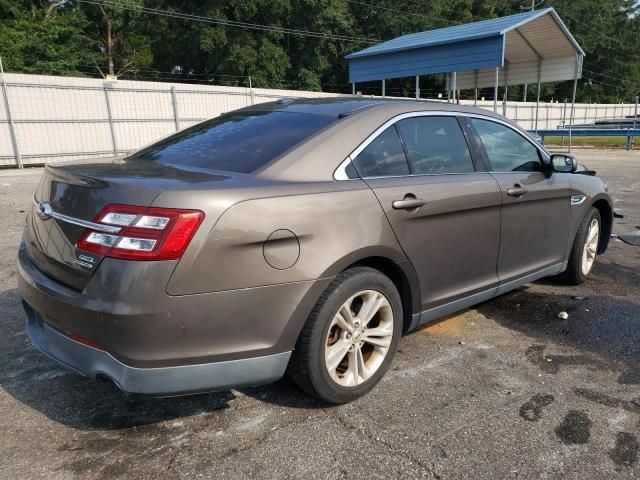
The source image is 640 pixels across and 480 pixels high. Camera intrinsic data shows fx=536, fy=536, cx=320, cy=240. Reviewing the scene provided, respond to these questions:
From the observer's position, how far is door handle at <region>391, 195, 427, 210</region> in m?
2.91

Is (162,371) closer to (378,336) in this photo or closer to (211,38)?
(378,336)

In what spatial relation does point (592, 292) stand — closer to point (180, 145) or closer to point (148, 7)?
point (180, 145)

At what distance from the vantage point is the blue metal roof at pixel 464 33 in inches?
583

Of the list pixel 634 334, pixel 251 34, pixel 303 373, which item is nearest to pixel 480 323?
pixel 634 334

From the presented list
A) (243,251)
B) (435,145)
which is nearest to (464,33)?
(435,145)

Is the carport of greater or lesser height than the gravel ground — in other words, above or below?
above

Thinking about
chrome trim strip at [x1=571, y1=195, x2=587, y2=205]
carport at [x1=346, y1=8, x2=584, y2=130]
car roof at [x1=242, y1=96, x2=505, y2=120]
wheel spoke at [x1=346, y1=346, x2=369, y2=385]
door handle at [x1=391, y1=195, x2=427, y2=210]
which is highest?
carport at [x1=346, y1=8, x2=584, y2=130]

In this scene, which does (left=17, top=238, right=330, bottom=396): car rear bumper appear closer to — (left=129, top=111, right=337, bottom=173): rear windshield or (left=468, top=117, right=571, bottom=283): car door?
(left=129, top=111, right=337, bottom=173): rear windshield

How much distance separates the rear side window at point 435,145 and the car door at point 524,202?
0.21 metres

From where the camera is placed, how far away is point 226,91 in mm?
19438

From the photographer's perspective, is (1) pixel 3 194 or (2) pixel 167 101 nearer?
(1) pixel 3 194

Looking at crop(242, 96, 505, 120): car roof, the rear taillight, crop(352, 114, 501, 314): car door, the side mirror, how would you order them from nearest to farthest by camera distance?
the rear taillight < crop(352, 114, 501, 314): car door < crop(242, 96, 505, 120): car roof < the side mirror

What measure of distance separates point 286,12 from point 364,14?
10641mm

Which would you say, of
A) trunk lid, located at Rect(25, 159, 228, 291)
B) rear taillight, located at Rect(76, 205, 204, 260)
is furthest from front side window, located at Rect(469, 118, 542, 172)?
rear taillight, located at Rect(76, 205, 204, 260)
